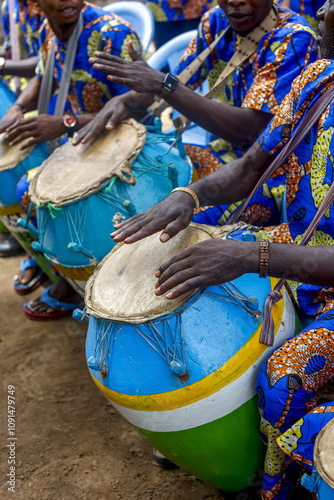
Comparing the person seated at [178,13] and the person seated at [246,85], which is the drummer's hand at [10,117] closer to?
the person seated at [246,85]

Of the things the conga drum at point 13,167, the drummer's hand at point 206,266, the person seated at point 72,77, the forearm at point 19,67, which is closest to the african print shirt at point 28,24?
the forearm at point 19,67

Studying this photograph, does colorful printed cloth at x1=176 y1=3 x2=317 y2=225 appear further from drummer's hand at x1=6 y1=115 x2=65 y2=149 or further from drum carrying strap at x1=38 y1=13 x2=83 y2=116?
drummer's hand at x1=6 y1=115 x2=65 y2=149

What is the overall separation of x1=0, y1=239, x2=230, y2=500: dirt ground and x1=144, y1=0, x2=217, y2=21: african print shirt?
9.37ft

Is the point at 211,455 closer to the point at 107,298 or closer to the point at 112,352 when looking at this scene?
the point at 112,352

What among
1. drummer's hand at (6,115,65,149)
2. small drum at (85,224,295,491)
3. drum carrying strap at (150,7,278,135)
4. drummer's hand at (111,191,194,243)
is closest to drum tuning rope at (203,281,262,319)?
small drum at (85,224,295,491)

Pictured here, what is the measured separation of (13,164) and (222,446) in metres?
1.99

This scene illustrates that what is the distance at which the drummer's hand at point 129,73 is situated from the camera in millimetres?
2457

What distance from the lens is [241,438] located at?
5.74 ft

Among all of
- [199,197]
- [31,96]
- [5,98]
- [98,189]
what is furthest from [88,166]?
[5,98]

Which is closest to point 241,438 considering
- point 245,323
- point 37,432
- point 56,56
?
point 245,323

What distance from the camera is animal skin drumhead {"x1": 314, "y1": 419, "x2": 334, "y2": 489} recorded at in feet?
3.91

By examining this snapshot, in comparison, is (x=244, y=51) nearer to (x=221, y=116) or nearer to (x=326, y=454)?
(x=221, y=116)

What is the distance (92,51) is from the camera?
3148 mm

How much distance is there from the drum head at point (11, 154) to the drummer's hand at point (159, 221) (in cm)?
138
